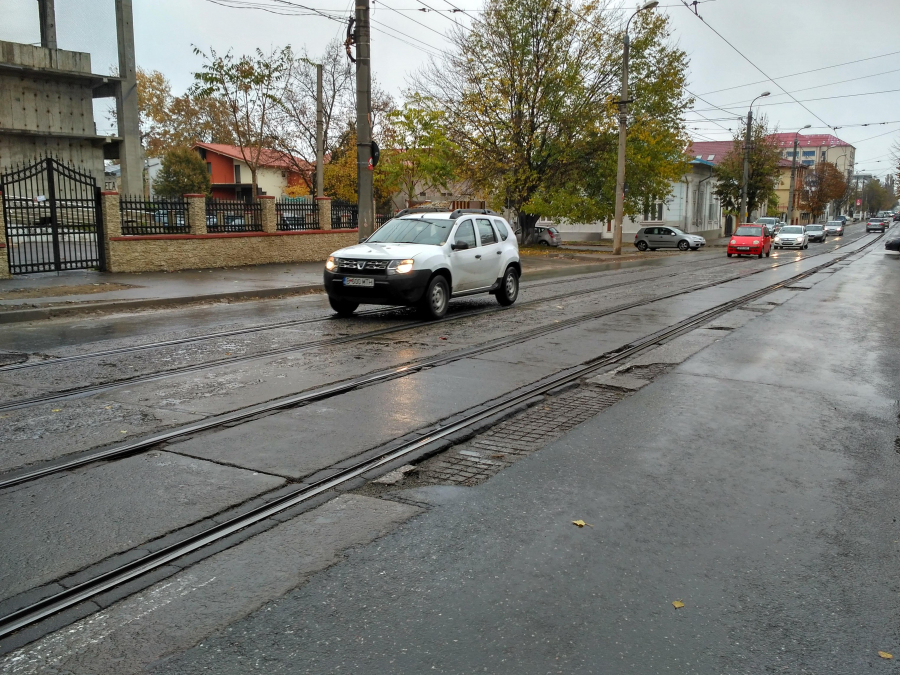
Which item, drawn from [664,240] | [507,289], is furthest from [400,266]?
[664,240]

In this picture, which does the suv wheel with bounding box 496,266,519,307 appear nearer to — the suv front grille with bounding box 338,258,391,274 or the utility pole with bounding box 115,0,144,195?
the suv front grille with bounding box 338,258,391,274

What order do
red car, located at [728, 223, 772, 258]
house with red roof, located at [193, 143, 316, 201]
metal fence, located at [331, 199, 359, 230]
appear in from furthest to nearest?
1. house with red roof, located at [193, 143, 316, 201]
2. red car, located at [728, 223, 772, 258]
3. metal fence, located at [331, 199, 359, 230]

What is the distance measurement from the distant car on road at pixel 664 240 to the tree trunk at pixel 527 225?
1045cm

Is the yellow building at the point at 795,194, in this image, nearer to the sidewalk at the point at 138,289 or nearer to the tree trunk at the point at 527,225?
the tree trunk at the point at 527,225

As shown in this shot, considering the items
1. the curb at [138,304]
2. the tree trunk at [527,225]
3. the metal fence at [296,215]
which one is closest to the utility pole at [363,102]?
the curb at [138,304]

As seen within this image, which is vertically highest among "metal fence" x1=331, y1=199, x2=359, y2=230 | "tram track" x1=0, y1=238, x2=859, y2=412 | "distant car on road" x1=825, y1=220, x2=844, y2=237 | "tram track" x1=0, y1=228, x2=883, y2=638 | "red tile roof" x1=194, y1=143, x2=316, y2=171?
"red tile roof" x1=194, y1=143, x2=316, y2=171

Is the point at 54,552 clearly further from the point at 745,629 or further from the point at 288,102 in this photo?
the point at 288,102

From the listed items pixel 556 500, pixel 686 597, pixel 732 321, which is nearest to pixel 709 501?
pixel 556 500

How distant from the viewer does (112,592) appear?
3408 millimetres

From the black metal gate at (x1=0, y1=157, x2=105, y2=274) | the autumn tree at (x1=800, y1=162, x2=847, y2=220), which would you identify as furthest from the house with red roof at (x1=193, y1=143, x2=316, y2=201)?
the autumn tree at (x1=800, y1=162, x2=847, y2=220)

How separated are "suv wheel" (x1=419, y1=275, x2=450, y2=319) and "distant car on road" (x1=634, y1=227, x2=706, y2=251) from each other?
36.5m

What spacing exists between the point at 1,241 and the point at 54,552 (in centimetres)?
1498

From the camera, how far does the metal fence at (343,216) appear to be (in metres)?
26.3

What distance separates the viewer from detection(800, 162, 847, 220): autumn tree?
323 feet
